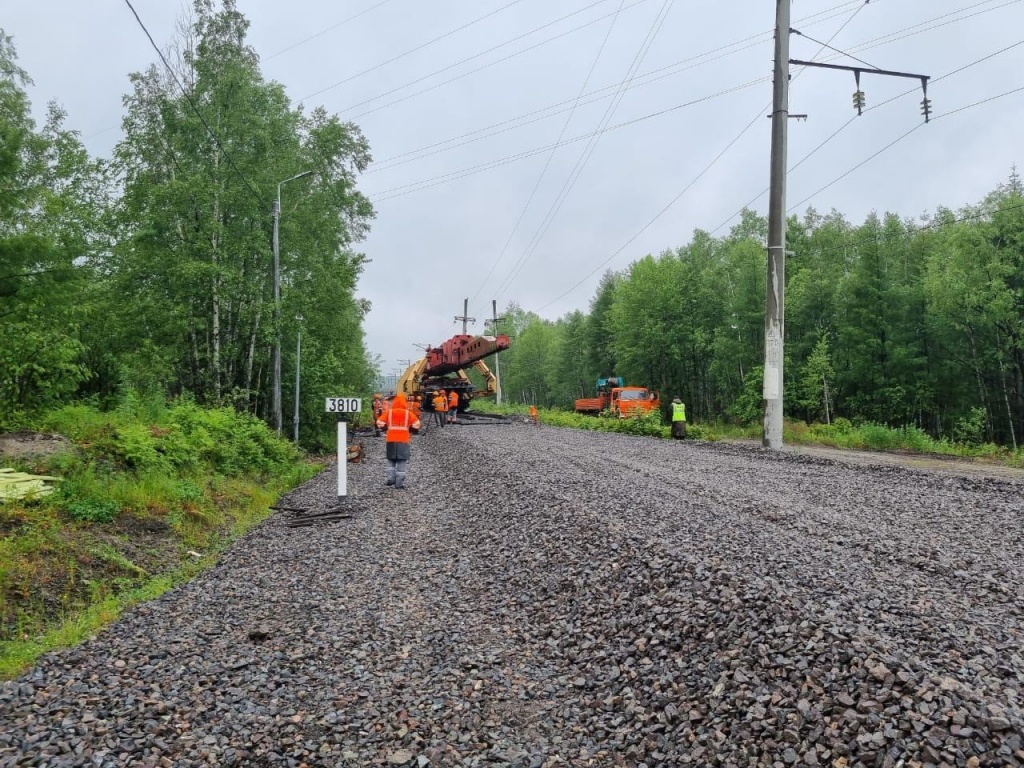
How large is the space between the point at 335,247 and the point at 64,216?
10.6 m

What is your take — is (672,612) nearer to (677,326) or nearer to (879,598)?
(879,598)

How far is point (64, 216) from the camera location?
16.6m

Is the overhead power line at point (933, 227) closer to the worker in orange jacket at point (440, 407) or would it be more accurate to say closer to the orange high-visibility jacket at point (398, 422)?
the worker in orange jacket at point (440, 407)

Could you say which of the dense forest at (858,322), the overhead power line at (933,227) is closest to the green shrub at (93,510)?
the dense forest at (858,322)

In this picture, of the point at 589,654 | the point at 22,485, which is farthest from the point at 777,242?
the point at 22,485

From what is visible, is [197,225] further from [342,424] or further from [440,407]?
[440,407]

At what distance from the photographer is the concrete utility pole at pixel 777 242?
50.1 ft

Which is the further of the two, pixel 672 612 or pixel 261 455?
pixel 261 455

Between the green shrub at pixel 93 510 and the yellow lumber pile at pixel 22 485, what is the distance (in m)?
0.35

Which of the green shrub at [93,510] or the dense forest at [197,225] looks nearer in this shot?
the green shrub at [93,510]

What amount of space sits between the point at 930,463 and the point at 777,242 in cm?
617

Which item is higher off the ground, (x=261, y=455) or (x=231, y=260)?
(x=231, y=260)

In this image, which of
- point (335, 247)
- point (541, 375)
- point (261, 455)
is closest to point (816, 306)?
point (335, 247)

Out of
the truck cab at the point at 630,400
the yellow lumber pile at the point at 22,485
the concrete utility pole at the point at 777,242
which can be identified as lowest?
the yellow lumber pile at the point at 22,485
